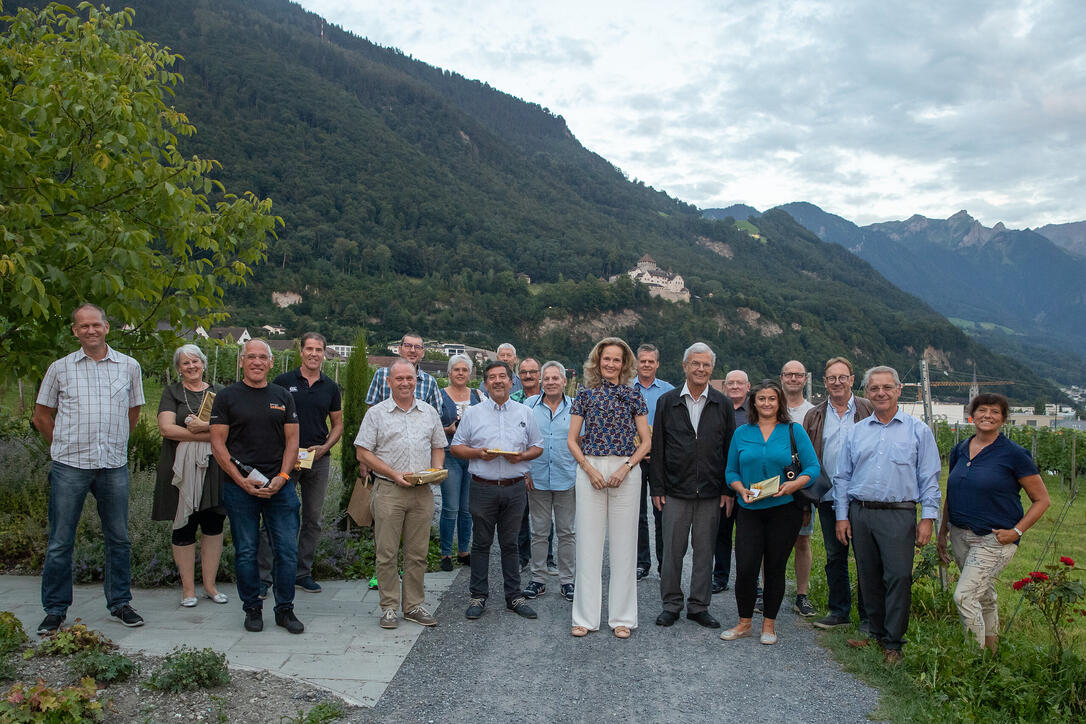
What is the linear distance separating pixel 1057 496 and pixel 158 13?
16268 centimetres

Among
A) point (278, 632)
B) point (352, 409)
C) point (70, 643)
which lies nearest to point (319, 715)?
point (278, 632)

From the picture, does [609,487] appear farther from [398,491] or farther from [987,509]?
[987,509]

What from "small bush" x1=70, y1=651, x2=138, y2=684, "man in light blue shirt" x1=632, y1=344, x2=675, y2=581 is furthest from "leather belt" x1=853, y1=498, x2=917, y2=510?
"small bush" x1=70, y1=651, x2=138, y2=684

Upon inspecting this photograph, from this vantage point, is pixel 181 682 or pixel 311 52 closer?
pixel 181 682

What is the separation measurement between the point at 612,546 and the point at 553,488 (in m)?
0.87

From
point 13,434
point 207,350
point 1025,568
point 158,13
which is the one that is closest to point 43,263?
point 13,434

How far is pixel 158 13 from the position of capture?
141m

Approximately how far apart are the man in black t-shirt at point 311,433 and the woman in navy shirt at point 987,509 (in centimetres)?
435

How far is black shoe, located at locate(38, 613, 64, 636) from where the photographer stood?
4543 millimetres

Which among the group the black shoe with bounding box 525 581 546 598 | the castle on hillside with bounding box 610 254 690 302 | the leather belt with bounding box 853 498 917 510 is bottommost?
the black shoe with bounding box 525 581 546 598

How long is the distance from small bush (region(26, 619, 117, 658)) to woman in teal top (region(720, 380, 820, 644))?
12.5 ft

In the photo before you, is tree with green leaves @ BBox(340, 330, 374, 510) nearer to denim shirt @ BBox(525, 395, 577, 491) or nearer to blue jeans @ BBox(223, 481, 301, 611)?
denim shirt @ BBox(525, 395, 577, 491)

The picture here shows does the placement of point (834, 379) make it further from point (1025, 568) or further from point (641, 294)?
point (641, 294)

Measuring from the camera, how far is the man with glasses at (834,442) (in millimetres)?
5414
